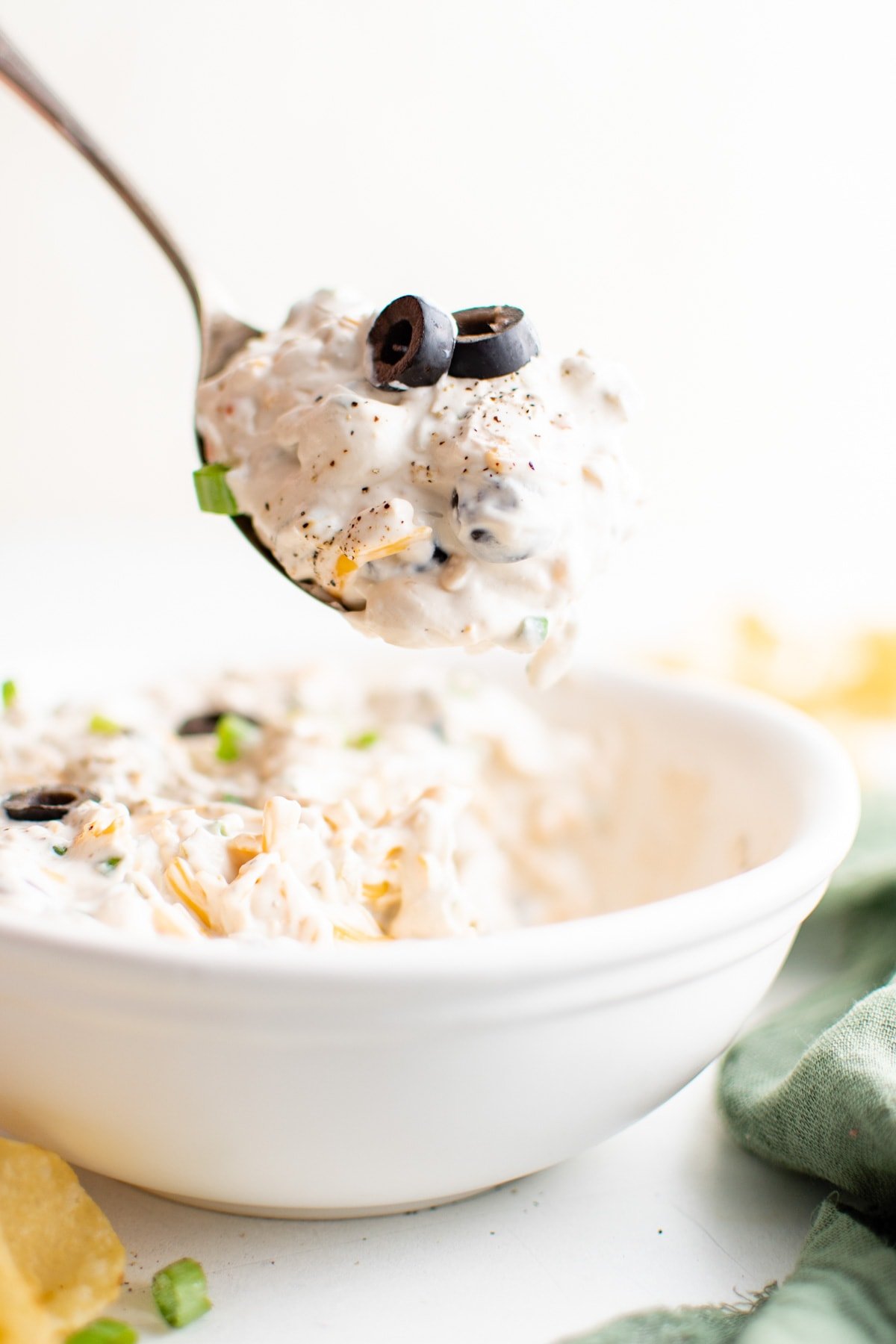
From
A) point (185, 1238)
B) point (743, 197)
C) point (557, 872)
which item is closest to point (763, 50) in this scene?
point (743, 197)

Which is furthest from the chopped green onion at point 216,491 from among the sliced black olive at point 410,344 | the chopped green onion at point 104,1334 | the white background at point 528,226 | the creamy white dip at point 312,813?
the white background at point 528,226

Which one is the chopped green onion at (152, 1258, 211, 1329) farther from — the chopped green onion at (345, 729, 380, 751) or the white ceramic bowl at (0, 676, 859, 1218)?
the chopped green onion at (345, 729, 380, 751)

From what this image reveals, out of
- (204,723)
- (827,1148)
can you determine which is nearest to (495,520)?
(827,1148)

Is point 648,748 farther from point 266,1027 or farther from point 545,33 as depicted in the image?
point 545,33

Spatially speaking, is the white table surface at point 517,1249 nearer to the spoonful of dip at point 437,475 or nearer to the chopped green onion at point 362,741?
the spoonful of dip at point 437,475

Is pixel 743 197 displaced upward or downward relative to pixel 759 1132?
upward

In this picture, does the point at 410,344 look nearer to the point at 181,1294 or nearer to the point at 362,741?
the point at 362,741

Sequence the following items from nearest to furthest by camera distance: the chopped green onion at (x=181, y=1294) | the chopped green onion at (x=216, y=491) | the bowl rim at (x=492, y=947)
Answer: the bowl rim at (x=492, y=947)
the chopped green onion at (x=181, y=1294)
the chopped green onion at (x=216, y=491)
